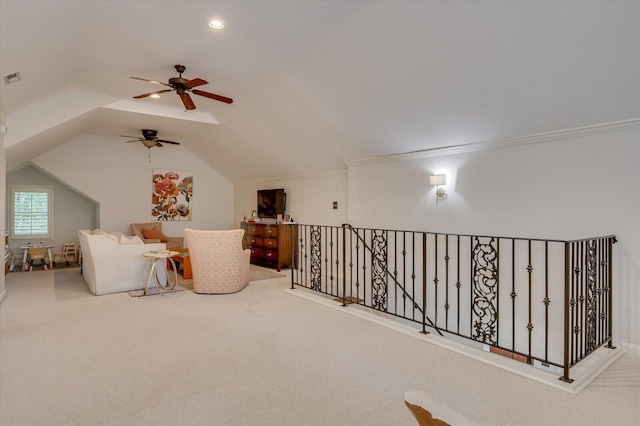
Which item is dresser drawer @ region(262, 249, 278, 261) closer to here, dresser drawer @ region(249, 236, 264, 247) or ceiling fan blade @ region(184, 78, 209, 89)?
dresser drawer @ region(249, 236, 264, 247)

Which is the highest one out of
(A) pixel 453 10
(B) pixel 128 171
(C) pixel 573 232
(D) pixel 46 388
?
(A) pixel 453 10

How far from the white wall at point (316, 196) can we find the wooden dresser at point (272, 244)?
0.49 m

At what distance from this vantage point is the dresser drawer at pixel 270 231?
788 cm

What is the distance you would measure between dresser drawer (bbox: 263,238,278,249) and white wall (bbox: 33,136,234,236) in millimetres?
3077

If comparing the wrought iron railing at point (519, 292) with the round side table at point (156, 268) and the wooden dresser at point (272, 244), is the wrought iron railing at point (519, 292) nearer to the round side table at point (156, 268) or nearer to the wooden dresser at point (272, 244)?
the wooden dresser at point (272, 244)

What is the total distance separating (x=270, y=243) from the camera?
8023 mm

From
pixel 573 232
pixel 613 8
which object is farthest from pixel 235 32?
pixel 573 232

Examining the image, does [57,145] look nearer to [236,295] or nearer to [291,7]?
[236,295]

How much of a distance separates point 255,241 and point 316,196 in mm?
2082

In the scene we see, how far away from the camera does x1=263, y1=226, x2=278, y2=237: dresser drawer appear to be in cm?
788

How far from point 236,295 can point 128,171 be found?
574 cm

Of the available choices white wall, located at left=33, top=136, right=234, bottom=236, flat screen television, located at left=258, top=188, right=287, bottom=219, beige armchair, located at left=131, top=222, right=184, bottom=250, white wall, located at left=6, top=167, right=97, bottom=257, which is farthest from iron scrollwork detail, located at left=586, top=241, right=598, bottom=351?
white wall, located at left=6, top=167, right=97, bottom=257

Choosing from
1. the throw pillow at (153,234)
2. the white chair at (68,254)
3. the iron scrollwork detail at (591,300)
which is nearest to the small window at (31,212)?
the white chair at (68,254)

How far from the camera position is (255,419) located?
88.4 inches
